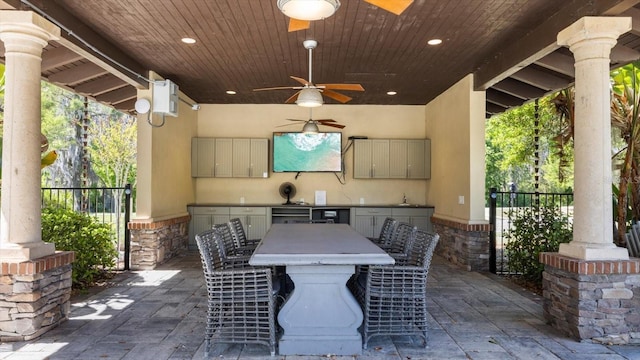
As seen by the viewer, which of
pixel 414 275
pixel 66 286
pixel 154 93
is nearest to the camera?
pixel 414 275

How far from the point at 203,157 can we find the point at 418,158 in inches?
162

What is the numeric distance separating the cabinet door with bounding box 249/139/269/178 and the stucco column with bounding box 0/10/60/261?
502 centimetres

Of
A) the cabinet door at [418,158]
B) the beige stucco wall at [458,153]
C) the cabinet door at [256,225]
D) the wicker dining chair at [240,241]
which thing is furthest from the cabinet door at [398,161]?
the wicker dining chair at [240,241]

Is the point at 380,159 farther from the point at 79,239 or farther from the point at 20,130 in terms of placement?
the point at 20,130

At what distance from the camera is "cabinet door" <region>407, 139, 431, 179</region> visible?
8.77 m

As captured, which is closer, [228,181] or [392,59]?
[392,59]

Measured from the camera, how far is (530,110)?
1119cm

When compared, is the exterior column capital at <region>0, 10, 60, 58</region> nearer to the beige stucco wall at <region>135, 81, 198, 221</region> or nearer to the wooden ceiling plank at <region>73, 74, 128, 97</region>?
the beige stucco wall at <region>135, 81, 198, 221</region>

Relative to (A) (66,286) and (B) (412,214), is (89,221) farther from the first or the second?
(B) (412,214)

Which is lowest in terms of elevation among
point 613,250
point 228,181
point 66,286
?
point 66,286

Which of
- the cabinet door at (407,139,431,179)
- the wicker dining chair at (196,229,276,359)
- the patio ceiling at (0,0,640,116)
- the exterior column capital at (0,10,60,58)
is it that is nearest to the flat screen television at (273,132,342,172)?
the cabinet door at (407,139,431,179)

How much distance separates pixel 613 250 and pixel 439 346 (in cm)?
170

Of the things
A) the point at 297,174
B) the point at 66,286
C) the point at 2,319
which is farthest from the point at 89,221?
the point at 297,174

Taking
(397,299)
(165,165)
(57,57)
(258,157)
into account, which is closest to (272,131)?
(258,157)
